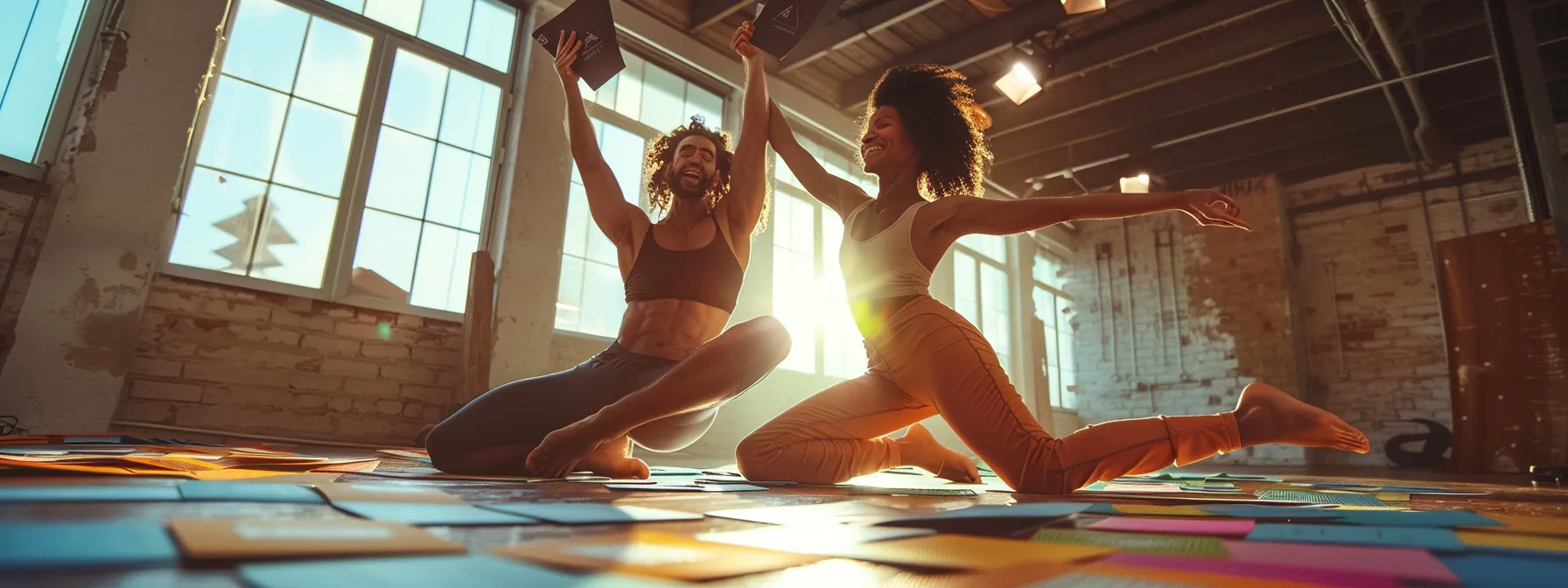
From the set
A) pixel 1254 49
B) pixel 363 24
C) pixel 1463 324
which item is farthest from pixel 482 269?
pixel 1254 49

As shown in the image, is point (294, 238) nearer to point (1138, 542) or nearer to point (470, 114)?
point (470, 114)

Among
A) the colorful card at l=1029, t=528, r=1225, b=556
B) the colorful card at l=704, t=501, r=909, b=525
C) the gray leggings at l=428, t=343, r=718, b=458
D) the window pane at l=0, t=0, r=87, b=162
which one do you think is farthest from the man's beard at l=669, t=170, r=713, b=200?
the window pane at l=0, t=0, r=87, b=162

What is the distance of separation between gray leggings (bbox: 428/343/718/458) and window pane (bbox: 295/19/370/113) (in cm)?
320

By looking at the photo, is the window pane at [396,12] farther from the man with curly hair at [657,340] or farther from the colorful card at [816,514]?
the colorful card at [816,514]

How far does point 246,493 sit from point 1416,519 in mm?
1522

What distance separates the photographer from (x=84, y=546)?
0.49m

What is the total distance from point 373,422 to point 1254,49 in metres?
6.65

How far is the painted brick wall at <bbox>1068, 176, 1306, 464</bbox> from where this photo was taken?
7.97 m

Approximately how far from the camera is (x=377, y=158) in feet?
13.9

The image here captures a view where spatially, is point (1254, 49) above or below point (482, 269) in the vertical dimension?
above

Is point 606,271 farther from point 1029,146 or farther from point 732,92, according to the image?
point 1029,146

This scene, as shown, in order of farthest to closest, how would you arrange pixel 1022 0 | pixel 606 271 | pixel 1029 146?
pixel 1029 146 < pixel 1022 0 < pixel 606 271

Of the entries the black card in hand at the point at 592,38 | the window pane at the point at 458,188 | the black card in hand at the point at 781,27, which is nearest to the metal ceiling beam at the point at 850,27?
the window pane at the point at 458,188

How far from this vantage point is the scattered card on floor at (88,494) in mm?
732
